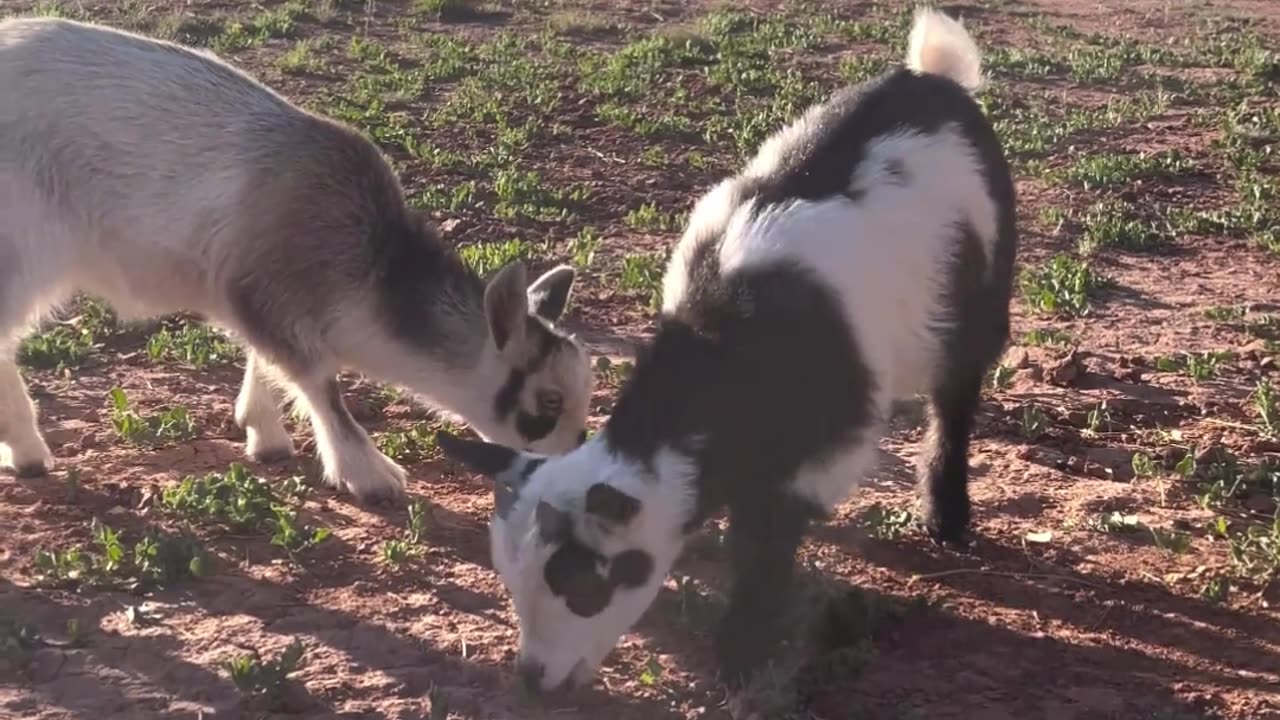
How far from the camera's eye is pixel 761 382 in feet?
13.4

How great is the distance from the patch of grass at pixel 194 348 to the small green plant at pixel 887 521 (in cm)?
343

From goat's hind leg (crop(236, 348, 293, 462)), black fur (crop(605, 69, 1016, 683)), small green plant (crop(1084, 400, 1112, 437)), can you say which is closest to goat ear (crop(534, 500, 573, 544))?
black fur (crop(605, 69, 1016, 683))

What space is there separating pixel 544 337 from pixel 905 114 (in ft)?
5.18

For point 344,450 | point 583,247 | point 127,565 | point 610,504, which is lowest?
point 127,565

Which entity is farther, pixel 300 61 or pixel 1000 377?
pixel 300 61

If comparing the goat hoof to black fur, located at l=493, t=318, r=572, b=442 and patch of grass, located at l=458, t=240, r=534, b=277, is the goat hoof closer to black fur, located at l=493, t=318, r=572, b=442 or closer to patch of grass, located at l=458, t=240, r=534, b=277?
black fur, located at l=493, t=318, r=572, b=442

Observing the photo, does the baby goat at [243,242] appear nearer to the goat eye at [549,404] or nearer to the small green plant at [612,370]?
the goat eye at [549,404]

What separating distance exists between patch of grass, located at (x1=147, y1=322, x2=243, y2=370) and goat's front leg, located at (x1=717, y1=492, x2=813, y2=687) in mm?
3680

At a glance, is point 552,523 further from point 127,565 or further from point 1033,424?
point 1033,424

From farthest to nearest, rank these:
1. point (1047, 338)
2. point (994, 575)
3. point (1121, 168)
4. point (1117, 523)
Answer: point (1121, 168)
point (1047, 338)
point (1117, 523)
point (994, 575)

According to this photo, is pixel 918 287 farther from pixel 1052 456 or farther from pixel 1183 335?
pixel 1183 335

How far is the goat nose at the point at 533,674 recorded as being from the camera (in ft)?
12.8

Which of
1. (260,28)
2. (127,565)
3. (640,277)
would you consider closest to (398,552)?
(127,565)

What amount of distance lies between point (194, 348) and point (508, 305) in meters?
2.50
